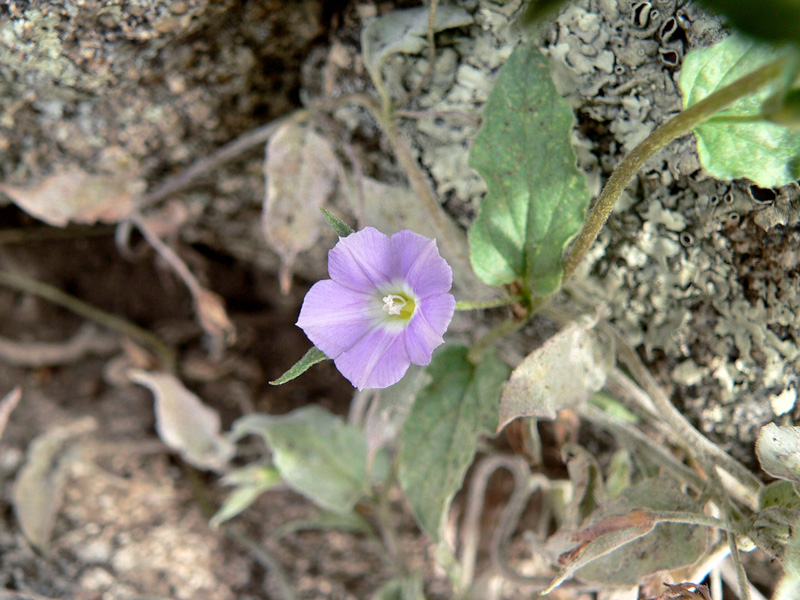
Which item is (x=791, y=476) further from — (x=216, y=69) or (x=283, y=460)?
(x=216, y=69)

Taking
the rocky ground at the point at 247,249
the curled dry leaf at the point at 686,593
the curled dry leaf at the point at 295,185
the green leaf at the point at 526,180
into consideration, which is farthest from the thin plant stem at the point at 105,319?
the curled dry leaf at the point at 686,593

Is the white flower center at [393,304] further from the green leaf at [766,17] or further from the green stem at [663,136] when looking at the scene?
the green leaf at [766,17]

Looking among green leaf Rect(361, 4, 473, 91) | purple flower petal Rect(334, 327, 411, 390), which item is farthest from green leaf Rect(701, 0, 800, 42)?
green leaf Rect(361, 4, 473, 91)

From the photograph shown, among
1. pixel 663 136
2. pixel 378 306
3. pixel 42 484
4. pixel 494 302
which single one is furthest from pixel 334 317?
pixel 42 484

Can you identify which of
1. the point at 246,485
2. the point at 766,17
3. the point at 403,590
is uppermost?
the point at 766,17

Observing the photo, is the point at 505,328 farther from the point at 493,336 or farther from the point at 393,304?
the point at 393,304
